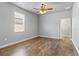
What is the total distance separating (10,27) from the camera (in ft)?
9.64

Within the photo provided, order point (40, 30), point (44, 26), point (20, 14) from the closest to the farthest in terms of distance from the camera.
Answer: point (40, 30)
point (44, 26)
point (20, 14)

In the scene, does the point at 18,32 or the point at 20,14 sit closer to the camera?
the point at 18,32

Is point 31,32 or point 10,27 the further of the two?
point 10,27

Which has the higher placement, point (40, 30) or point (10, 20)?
point (10, 20)

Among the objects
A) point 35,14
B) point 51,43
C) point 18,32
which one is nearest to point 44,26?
point 35,14

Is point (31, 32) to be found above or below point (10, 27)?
below

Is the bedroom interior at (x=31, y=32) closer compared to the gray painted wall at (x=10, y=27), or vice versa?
the bedroom interior at (x=31, y=32)

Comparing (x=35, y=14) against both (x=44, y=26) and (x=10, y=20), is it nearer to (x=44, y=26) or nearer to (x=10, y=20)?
(x=44, y=26)

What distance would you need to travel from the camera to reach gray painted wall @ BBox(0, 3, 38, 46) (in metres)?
2.67

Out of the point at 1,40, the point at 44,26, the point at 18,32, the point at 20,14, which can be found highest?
the point at 20,14

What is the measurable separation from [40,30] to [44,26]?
25 centimetres

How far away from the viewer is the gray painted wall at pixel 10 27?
2.67 metres

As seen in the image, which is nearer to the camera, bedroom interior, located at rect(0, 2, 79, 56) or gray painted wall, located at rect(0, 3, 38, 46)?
bedroom interior, located at rect(0, 2, 79, 56)

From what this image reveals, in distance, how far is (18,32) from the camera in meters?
2.64
